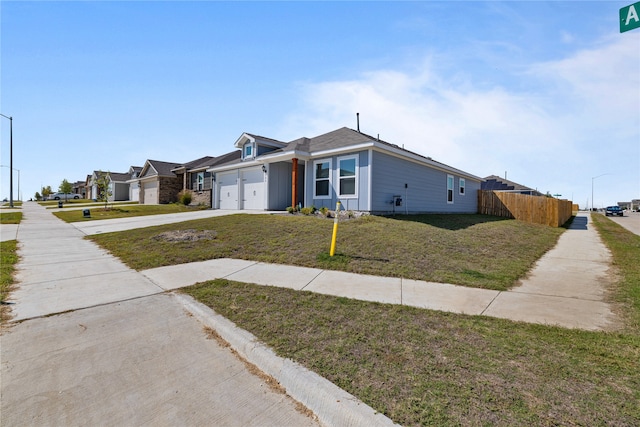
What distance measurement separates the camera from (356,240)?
27.7 ft

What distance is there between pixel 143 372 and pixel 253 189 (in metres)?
16.2

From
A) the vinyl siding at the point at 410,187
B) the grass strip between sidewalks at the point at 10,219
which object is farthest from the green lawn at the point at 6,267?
the vinyl siding at the point at 410,187

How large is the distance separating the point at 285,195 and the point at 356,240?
980 cm

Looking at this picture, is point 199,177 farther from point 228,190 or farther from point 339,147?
point 339,147

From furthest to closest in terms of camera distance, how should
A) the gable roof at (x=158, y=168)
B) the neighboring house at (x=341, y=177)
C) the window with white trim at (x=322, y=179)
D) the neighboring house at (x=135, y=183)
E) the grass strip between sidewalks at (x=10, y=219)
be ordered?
the neighboring house at (x=135, y=183)
the gable roof at (x=158, y=168)
the grass strip between sidewalks at (x=10, y=219)
the window with white trim at (x=322, y=179)
the neighboring house at (x=341, y=177)

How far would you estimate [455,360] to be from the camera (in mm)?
2729

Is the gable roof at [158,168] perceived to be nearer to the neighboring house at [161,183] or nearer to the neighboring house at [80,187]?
the neighboring house at [161,183]

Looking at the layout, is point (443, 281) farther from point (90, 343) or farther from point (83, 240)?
point (83, 240)

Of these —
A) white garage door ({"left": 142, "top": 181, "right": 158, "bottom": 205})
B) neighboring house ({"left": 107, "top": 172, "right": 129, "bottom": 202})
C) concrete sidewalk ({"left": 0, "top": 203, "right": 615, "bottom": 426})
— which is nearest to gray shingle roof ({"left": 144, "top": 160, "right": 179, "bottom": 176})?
white garage door ({"left": 142, "top": 181, "right": 158, "bottom": 205})

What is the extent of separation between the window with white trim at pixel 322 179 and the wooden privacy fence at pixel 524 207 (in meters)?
14.0

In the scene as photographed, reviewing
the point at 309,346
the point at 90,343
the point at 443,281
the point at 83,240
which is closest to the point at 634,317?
the point at 443,281

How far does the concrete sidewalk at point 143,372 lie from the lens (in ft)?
7.19

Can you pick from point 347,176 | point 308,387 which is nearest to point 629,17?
point 308,387

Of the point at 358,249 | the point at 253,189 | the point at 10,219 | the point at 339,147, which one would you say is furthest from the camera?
the point at 253,189
